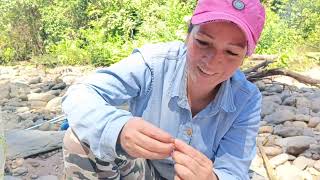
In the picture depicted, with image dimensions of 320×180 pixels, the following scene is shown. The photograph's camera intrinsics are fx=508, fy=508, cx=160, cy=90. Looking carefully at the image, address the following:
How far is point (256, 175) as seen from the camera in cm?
293

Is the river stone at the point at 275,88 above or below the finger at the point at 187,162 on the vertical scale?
below

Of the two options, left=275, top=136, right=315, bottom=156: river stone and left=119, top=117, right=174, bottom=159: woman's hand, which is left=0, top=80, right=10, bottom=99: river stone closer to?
left=275, top=136, right=315, bottom=156: river stone

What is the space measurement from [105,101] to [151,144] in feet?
0.80

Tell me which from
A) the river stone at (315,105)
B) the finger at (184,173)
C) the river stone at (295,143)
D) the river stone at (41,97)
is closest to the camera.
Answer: the finger at (184,173)

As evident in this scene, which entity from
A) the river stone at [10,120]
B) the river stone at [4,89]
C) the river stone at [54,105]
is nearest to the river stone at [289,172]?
the river stone at [10,120]

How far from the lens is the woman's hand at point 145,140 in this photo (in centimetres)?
138

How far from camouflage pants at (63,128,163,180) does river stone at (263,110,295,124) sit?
2.48 metres

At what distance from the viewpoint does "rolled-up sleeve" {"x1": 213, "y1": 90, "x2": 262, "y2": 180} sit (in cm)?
171

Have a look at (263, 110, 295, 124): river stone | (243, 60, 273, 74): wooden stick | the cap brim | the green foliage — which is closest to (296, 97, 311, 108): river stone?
(263, 110, 295, 124): river stone

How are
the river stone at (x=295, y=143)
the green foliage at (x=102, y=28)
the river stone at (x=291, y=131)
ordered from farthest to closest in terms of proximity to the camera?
the green foliage at (x=102, y=28) < the river stone at (x=291, y=131) < the river stone at (x=295, y=143)

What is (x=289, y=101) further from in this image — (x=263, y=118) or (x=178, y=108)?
(x=178, y=108)

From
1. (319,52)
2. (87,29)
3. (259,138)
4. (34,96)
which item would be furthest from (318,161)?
(87,29)

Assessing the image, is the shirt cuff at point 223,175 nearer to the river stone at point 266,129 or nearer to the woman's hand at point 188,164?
the woman's hand at point 188,164

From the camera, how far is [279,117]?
4.02 m
